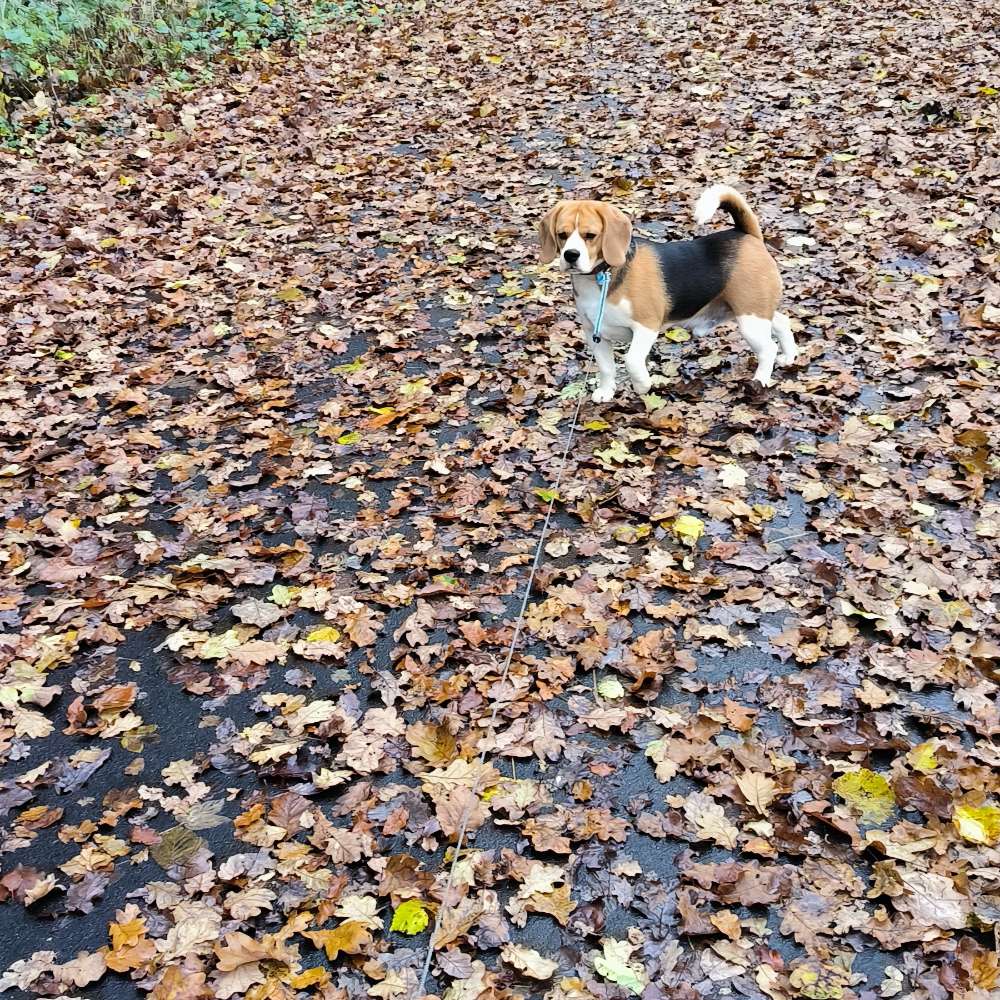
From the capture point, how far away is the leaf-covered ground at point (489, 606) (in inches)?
117

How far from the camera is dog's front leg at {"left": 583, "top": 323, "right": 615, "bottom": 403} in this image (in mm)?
5594

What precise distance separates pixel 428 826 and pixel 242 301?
5.65 m

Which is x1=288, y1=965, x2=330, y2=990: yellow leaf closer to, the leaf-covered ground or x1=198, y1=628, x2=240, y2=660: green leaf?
the leaf-covered ground

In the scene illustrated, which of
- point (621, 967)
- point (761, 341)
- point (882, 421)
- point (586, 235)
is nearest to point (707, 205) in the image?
point (586, 235)

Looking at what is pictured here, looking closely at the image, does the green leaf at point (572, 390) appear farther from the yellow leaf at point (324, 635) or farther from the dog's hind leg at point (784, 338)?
the yellow leaf at point (324, 635)

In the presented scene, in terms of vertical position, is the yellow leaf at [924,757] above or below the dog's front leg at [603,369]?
below

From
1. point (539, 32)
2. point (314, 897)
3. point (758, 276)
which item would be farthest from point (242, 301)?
point (539, 32)

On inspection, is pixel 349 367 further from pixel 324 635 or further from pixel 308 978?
pixel 308 978

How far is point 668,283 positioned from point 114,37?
1074cm

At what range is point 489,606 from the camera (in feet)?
14.2

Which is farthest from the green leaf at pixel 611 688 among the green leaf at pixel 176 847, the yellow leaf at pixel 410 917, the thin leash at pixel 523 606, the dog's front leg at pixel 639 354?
the dog's front leg at pixel 639 354

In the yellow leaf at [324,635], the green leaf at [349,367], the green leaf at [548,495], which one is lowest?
the yellow leaf at [324,635]

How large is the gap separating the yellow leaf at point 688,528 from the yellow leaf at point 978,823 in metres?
1.85

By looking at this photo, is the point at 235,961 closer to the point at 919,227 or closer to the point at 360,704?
the point at 360,704
